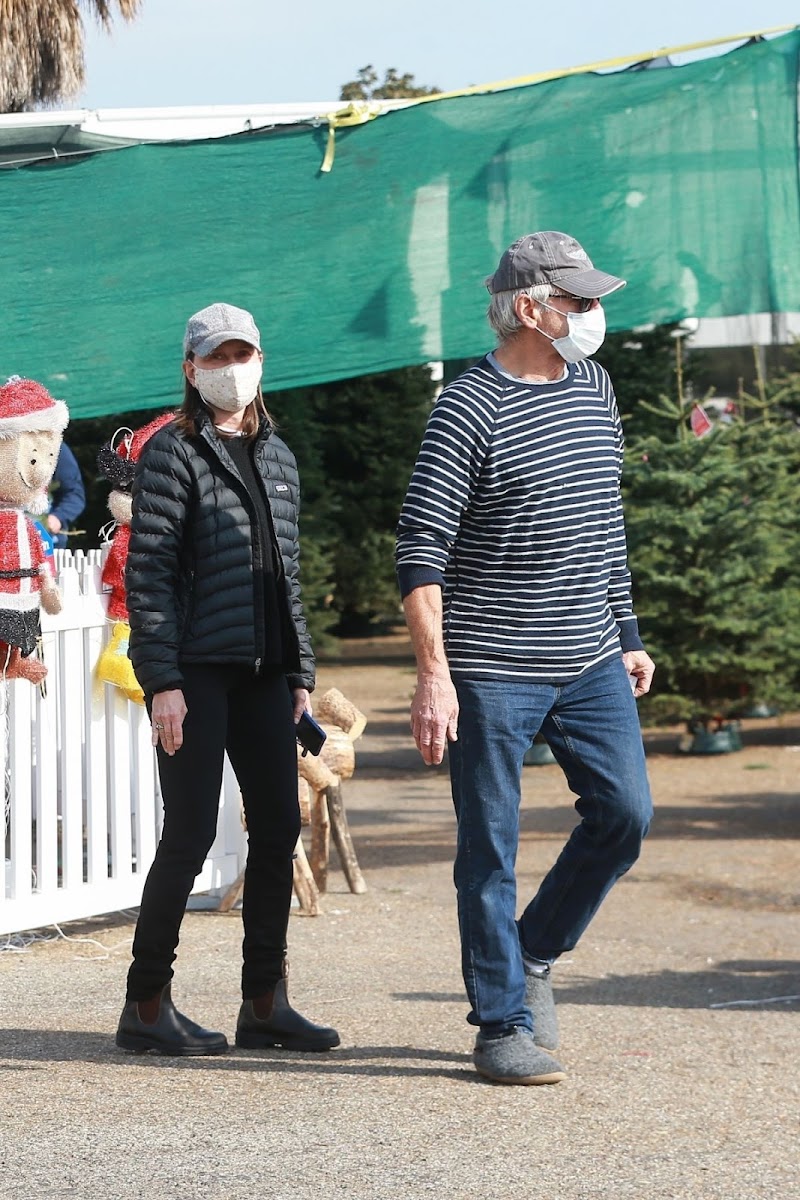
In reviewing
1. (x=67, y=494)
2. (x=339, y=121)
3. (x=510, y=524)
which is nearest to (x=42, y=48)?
(x=67, y=494)

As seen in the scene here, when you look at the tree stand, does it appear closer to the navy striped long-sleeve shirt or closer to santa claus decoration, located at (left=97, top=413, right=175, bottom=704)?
santa claus decoration, located at (left=97, top=413, right=175, bottom=704)

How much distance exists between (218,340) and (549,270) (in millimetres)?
848

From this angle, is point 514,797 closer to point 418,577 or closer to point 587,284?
point 418,577

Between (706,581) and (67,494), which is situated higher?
(67,494)

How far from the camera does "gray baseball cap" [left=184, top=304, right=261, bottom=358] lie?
14.6 ft

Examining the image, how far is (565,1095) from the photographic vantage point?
14.0ft

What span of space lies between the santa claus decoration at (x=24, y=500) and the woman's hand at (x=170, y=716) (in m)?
1.18

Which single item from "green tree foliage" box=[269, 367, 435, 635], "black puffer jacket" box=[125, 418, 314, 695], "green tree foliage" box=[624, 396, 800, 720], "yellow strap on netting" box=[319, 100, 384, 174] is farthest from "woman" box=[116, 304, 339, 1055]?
"green tree foliage" box=[269, 367, 435, 635]

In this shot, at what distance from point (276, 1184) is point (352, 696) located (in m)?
11.7

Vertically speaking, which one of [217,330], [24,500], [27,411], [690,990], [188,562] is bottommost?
[690,990]

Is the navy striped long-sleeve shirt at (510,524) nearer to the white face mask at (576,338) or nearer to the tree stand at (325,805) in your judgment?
the white face mask at (576,338)

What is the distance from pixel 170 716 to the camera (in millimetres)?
4297

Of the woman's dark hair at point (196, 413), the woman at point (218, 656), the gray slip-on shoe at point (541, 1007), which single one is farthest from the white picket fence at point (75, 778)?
the gray slip-on shoe at point (541, 1007)

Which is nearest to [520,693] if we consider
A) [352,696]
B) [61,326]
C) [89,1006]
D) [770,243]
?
[89,1006]
